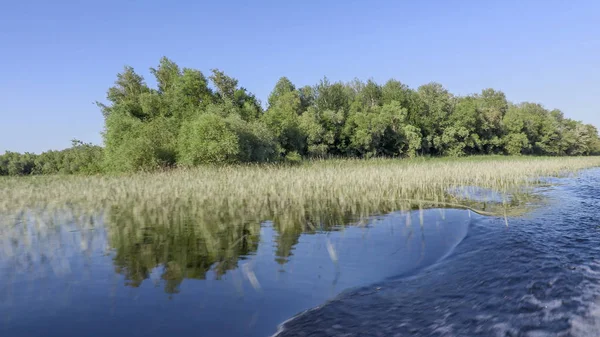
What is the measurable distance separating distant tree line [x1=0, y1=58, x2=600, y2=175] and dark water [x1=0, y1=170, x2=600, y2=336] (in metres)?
18.2

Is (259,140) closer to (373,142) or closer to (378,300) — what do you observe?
(373,142)

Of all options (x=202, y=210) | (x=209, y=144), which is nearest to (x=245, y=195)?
(x=202, y=210)

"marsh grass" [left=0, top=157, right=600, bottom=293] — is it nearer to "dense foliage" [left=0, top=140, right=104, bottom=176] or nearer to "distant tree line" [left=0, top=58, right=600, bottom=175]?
"distant tree line" [left=0, top=58, right=600, bottom=175]

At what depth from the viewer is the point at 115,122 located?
32.8 metres

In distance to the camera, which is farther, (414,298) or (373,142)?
(373,142)

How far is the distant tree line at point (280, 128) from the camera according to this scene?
29.2 metres

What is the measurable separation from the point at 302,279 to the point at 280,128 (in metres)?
39.8

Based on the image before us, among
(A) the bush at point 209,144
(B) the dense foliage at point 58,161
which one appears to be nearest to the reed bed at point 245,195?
(A) the bush at point 209,144

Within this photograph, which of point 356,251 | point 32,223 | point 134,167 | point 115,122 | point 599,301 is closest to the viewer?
point 599,301

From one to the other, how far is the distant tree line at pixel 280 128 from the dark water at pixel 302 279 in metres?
18.2

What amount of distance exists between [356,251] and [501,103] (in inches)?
3654

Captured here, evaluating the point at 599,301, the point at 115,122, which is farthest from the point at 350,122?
the point at 599,301

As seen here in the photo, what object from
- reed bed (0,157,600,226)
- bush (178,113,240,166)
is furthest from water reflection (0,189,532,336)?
bush (178,113,240,166)

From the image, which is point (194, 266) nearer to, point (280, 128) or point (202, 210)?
point (202, 210)
